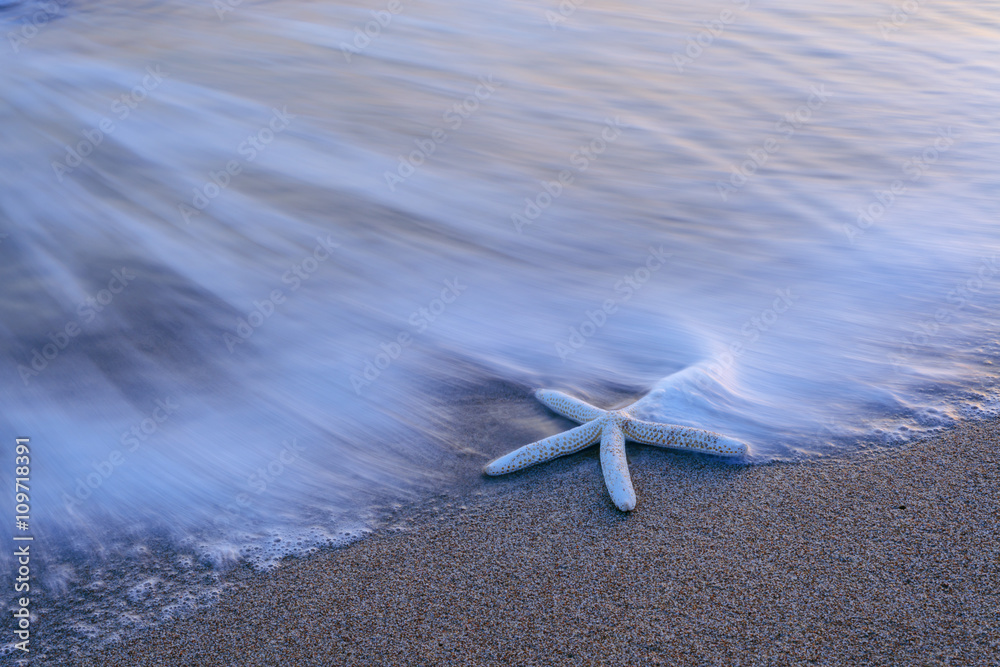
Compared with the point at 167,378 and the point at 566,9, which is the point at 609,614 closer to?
the point at 167,378

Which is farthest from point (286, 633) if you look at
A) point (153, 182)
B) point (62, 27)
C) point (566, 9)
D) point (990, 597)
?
point (62, 27)

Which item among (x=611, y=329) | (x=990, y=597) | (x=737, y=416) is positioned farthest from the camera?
(x=611, y=329)

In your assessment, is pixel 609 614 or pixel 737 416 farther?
pixel 737 416

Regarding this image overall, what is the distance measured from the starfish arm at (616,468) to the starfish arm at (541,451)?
0.09m

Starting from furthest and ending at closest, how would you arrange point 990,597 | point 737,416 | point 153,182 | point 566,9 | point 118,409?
point 566,9 → point 153,182 → point 118,409 → point 737,416 → point 990,597

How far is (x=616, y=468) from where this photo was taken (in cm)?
310

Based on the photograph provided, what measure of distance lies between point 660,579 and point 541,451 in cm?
73

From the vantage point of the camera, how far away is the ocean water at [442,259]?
3.42 metres

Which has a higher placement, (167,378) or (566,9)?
(566,9)

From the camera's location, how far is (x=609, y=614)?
2600 mm

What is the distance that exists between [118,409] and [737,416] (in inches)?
115

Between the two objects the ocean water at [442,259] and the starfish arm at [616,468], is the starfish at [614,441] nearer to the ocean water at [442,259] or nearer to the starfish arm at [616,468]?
the starfish arm at [616,468]

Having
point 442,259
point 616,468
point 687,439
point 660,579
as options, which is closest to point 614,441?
point 616,468

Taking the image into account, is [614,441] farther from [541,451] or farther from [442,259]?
[442,259]
